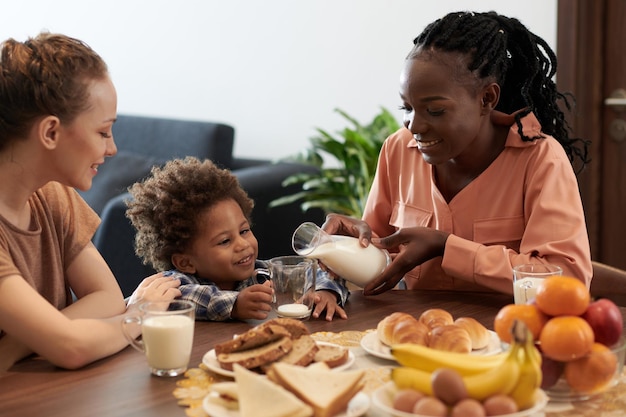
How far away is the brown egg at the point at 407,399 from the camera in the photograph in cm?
117

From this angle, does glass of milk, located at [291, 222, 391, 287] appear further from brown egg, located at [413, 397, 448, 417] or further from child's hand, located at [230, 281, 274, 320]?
brown egg, located at [413, 397, 448, 417]

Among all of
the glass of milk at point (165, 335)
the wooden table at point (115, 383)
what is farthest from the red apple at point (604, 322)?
the glass of milk at point (165, 335)

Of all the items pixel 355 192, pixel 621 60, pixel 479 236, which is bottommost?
pixel 355 192

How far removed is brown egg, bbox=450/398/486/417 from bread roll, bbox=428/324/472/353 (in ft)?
1.00

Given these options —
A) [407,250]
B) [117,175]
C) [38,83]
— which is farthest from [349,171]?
[38,83]

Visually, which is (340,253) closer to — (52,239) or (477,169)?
(477,169)

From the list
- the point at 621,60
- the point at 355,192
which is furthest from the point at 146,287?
the point at 621,60

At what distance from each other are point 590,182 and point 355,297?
2049 millimetres

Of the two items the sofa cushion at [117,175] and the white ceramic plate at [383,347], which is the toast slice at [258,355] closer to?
the white ceramic plate at [383,347]

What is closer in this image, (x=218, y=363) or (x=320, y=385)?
(x=320, y=385)

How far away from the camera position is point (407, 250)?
1.98m

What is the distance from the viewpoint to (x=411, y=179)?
2.32 m

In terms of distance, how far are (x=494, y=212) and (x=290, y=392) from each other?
1016mm

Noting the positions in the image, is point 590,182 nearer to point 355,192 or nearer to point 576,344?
point 355,192
